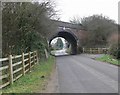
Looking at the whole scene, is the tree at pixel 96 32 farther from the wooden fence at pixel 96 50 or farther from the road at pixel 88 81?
the road at pixel 88 81

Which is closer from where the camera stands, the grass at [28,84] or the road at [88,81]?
the grass at [28,84]

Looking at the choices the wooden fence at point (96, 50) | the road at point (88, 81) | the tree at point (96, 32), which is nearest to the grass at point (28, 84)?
the road at point (88, 81)

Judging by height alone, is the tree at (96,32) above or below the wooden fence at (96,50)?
above

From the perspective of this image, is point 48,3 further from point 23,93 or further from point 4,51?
point 23,93

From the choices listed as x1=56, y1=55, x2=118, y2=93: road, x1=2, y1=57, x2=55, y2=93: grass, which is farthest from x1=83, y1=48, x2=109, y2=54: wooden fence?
x1=2, y1=57, x2=55, y2=93: grass

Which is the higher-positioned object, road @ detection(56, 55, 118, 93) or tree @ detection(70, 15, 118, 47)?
tree @ detection(70, 15, 118, 47)

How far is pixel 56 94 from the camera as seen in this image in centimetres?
946

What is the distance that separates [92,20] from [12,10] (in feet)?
157

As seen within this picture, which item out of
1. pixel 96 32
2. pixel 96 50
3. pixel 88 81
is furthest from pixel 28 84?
pixel 96 32

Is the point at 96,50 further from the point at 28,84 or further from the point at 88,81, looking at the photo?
the point at 28,84

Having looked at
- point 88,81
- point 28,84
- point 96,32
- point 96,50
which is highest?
point 96,32

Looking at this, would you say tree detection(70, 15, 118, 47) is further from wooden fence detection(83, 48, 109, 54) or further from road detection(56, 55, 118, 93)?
road detection(56, 55, 118, 93)

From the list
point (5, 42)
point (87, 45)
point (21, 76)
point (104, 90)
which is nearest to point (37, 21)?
point (5, 42)

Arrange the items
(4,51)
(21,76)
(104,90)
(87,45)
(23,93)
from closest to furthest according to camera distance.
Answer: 1. (23,93)
2. (104,90)
3. (21,76)
4. (4,51)
5. (87,45)
